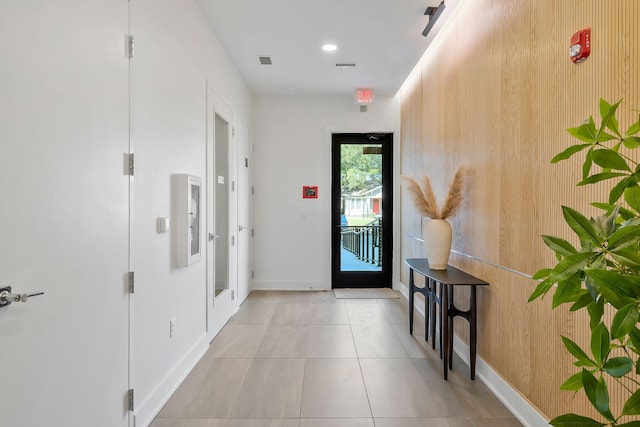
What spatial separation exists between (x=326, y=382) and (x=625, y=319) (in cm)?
242

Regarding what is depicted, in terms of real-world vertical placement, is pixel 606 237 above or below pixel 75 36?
Result: below

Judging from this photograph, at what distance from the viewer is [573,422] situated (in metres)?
0.82

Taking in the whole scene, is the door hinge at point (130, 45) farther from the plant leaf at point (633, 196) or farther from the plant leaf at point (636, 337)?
the plant leaf at point (636, 337)

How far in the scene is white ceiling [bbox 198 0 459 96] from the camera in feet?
10.7

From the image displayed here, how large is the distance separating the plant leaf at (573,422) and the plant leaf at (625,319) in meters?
0.23

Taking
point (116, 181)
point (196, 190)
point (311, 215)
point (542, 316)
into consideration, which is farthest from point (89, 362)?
point (311, 215)

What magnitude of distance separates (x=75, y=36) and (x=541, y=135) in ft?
7.99

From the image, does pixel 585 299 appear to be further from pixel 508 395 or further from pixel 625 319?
pixel 508 395

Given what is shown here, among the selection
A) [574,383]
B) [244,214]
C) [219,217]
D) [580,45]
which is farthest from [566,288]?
[244,214]

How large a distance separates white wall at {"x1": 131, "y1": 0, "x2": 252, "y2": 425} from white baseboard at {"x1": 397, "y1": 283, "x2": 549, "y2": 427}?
2.30 meters

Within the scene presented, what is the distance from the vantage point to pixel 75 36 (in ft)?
5.25

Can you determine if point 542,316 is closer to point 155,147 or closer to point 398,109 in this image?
point 155,147

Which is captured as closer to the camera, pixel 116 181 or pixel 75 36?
pixel 75 36

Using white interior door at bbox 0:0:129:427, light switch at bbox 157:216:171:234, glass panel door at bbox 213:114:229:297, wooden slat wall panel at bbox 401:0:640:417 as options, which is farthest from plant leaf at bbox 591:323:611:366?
glass panel door at bbox 213:114:229:297
